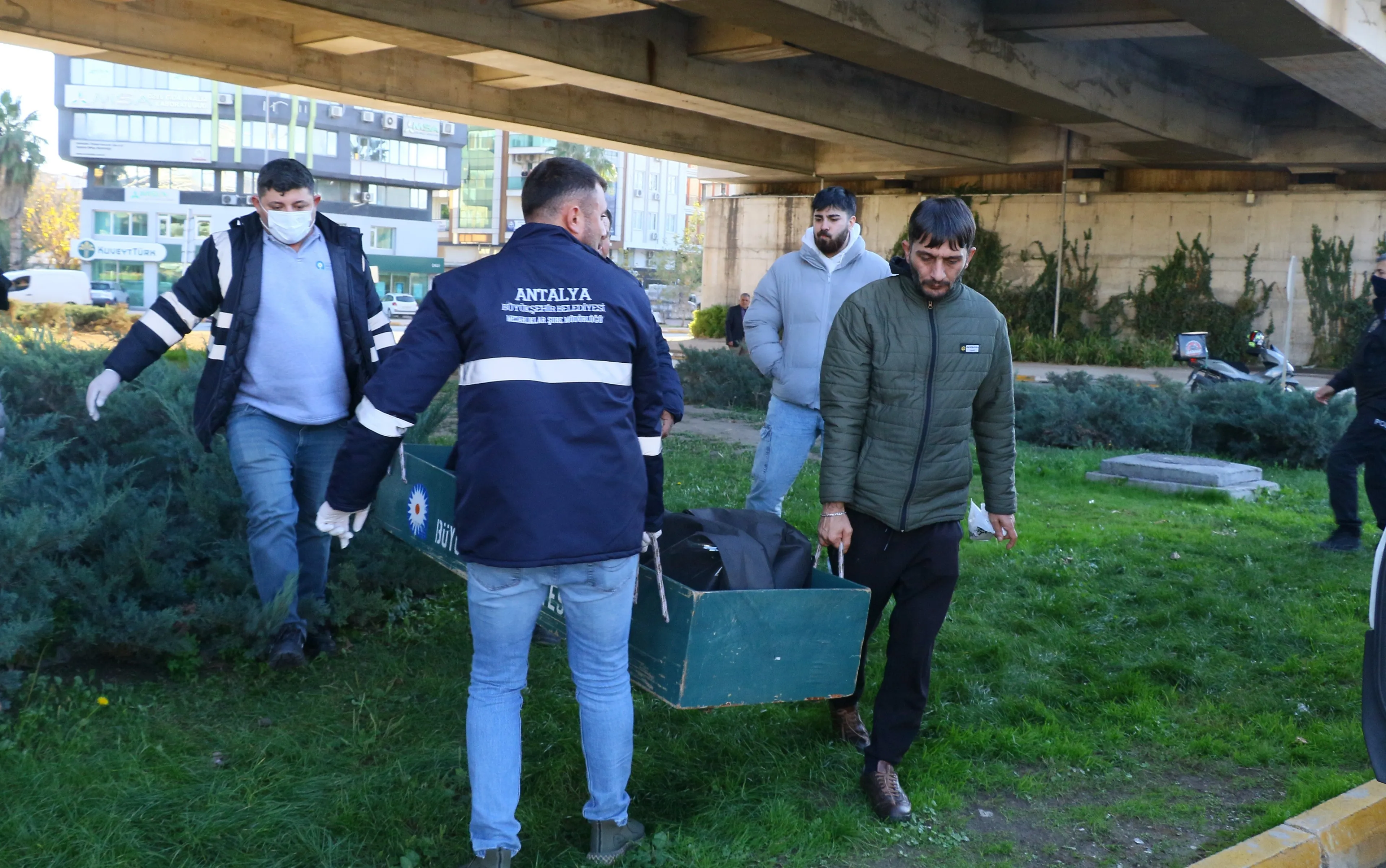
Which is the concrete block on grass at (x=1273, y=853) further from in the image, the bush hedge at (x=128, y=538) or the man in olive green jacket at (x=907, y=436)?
the bush hedge at (x=128, y=538)

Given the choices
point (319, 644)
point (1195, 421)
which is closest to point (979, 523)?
point (319, 644)

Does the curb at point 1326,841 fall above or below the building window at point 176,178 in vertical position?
below

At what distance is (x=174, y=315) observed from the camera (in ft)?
15.8

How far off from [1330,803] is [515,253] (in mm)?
3345

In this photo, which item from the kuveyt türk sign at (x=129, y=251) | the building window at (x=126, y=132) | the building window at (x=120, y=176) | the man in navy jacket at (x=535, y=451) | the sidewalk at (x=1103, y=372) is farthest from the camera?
the building window at (x=126, y=132)

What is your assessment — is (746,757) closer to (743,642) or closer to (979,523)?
(743,642)

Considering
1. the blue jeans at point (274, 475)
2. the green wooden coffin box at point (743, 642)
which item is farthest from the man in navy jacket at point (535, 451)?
the blue jeans at point (274, 475)

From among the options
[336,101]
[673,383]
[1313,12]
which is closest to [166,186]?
[336,101]

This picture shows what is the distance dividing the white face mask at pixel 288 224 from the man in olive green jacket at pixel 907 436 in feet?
7.20

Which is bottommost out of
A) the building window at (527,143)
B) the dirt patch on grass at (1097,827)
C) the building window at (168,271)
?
the dirt patch on grass at (1097,827)

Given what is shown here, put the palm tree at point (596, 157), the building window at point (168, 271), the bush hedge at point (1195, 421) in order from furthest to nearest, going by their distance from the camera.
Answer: the palm tree at point (596, 157) → the building window at point (168, 271) → the bush hedge at point (1195, 421)

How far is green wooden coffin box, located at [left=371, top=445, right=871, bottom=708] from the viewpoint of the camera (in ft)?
11.1

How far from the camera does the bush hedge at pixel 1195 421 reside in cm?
1298

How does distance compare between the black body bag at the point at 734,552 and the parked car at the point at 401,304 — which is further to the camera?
the parked car at the point at 401,304
